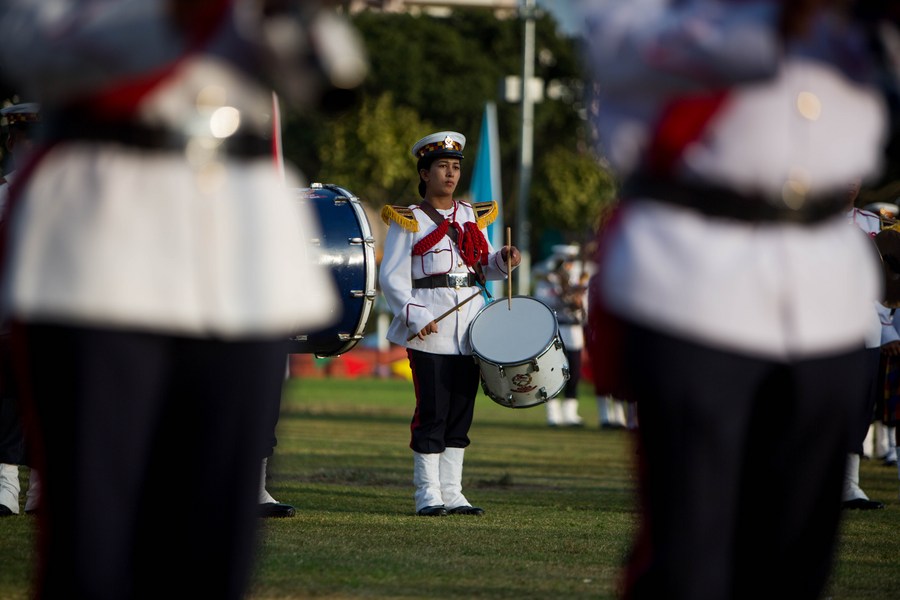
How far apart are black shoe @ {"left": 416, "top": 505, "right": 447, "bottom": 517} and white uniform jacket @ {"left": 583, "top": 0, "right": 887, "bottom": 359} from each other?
5.65 metres

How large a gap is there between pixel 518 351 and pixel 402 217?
995 mm

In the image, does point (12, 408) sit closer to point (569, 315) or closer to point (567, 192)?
point (569, 315)

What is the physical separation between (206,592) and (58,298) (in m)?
0.59

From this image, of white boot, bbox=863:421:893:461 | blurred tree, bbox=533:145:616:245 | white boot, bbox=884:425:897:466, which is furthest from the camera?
blurred tree, bbox=533:145:616:245

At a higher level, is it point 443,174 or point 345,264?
point 443,174

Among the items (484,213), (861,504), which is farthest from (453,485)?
(861,504)

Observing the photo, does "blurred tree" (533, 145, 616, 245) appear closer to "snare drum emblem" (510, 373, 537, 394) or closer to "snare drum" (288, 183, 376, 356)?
"snare drum emblem" (510, 373, 537, 394)

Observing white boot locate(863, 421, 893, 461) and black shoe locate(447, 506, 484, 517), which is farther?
white boot locate(863, 421, 893, 461)

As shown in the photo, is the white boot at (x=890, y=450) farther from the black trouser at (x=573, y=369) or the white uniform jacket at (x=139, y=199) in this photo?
the white uniform jacket at (x=139, y=199)

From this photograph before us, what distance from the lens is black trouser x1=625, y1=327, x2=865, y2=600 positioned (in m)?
2.80

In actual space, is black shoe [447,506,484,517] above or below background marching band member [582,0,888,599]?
below

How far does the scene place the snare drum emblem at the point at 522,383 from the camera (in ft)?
29.4

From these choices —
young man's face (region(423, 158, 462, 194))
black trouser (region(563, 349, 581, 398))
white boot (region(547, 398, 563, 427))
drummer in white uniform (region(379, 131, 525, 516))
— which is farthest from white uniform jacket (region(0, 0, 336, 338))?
white boot (region(547, 398, 563, 427))

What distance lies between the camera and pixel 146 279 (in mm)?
2701
